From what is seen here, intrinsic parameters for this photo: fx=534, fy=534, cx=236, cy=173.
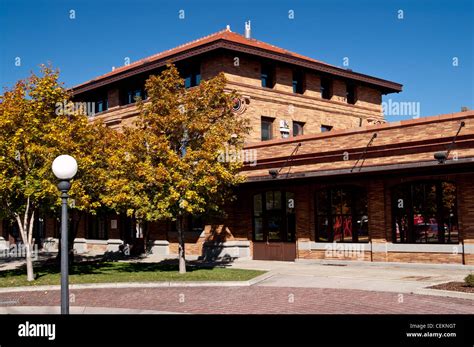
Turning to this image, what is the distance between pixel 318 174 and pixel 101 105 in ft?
67.8

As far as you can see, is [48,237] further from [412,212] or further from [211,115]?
[412,212]

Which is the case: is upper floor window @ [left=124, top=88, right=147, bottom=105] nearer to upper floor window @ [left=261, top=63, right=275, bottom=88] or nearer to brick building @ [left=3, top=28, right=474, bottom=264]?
brick building @ [left=3, top=28, right=474, bottom=264]

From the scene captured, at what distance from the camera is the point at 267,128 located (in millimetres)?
31594

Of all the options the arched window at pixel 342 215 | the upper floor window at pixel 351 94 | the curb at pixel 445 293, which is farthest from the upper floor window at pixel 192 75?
the curb at pixel 445 293

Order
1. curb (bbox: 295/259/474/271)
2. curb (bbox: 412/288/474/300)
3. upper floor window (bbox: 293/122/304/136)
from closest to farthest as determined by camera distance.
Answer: curb (bbox: 412/288/474/300) → curb (bbox: 295/259/474/271) → upper floor window (bbox: 293/122/304/136)

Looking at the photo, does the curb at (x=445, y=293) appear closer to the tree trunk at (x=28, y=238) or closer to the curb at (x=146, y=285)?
the curb at (x=146, y=285)

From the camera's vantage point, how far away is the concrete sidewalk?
16.0 m

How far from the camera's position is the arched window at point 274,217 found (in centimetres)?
2567

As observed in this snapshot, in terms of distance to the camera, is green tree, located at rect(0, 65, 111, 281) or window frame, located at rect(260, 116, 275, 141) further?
window frame, located at rect(260, 116, 275, 141)

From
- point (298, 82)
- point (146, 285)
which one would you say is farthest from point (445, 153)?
point (298, 82)

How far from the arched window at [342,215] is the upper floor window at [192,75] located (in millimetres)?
11029

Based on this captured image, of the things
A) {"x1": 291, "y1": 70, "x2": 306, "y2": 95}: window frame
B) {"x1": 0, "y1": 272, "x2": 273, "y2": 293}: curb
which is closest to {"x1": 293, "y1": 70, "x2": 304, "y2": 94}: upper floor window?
{"x1": 291, "y1": 70, "x2": 306, "y2": 95}: window frame

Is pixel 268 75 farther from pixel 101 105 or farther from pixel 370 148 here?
pixel 101 105

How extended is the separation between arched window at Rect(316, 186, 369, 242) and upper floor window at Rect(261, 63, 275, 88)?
1004cm
